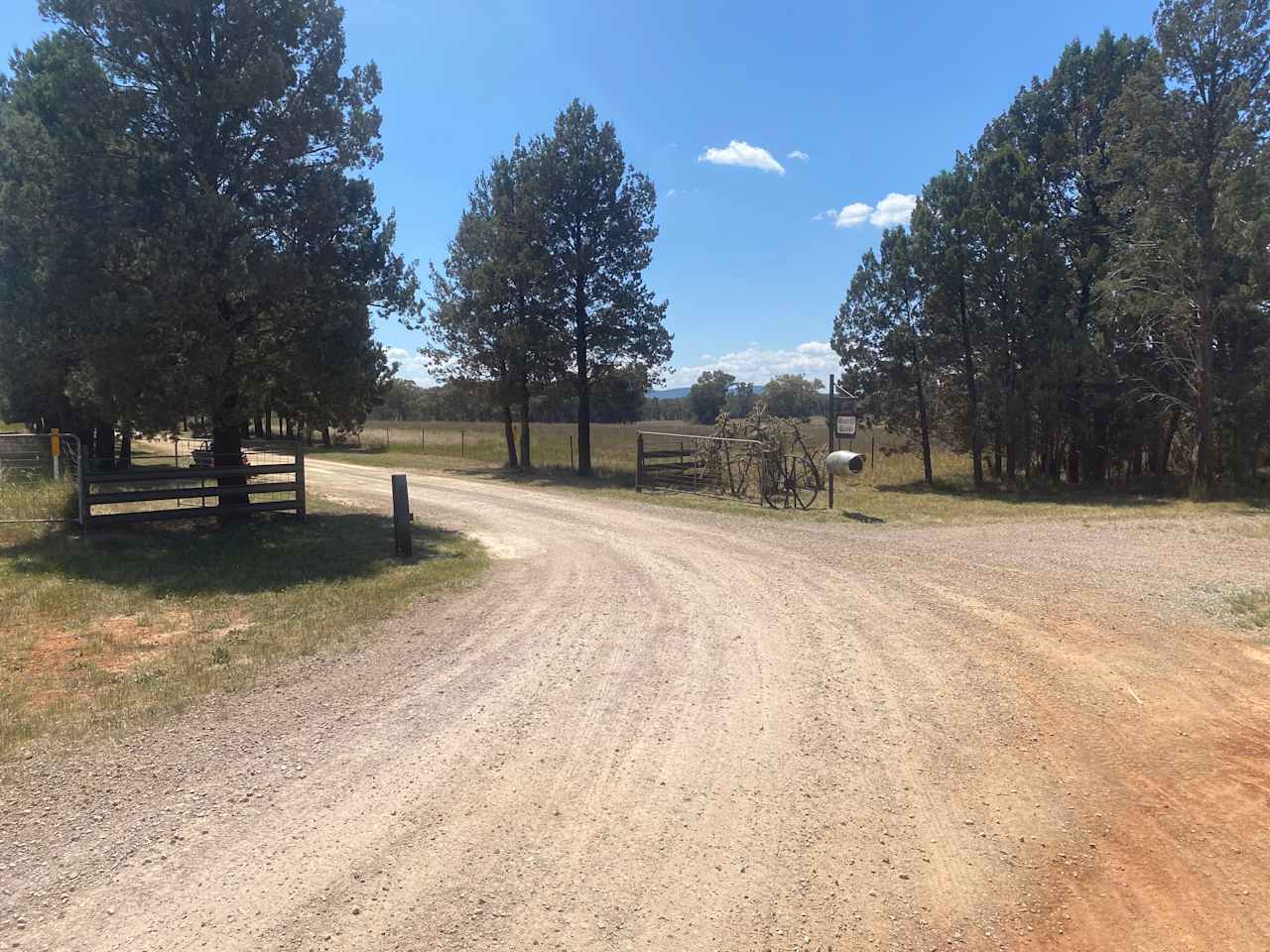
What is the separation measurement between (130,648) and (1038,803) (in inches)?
279

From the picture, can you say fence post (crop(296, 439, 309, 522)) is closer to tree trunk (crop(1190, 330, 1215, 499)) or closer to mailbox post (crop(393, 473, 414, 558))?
mailbox post (crop(393, 473, 414, 558))

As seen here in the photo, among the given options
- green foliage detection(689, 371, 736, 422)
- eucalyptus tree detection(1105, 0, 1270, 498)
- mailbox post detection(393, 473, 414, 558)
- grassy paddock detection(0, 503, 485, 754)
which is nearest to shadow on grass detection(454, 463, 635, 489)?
grassy paddock detection(0, 503, 485, 754)

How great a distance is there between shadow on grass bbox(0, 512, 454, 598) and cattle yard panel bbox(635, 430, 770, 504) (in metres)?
8.31

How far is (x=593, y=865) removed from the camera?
3.34 meters

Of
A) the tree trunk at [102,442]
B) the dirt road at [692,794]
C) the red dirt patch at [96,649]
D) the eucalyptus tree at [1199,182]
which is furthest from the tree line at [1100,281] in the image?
the tree trunk at [102,442]

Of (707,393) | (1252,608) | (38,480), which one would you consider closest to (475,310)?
(38,480)

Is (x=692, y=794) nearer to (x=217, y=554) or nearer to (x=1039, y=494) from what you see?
(x=217, y=554)

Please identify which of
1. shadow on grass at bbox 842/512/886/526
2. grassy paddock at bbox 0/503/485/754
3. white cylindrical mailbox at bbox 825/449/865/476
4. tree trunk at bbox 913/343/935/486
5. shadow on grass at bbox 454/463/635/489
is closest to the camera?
grassy paddock at bbox 0/503/485/754

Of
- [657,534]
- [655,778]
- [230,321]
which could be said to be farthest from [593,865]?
[230,321]

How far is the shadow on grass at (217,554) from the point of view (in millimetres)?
9227

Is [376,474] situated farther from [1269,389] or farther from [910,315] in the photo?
[1269,389]

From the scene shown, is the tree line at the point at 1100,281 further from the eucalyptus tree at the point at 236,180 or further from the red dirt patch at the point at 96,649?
the red dirt patch at the point at 96,649

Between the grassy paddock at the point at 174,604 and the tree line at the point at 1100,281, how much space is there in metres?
17.8

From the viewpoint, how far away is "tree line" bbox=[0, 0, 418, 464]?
10.8 metres
